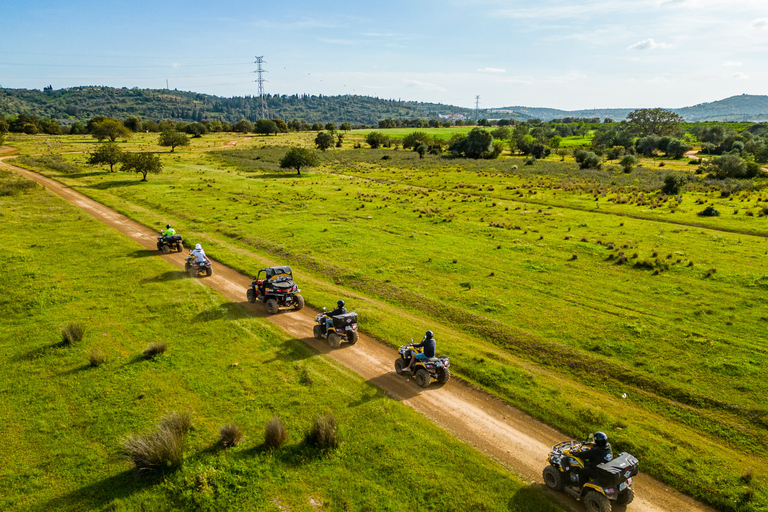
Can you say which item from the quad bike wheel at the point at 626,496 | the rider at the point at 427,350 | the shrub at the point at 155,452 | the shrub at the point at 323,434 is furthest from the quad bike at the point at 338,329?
the quad bike wheel at the point at 626,496

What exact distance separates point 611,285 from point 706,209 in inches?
1222

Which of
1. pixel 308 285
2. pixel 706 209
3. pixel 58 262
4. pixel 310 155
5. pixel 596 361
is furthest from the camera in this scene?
pixel 310 155

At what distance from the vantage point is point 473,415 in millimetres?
14711

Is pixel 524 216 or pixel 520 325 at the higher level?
pixel 524 216

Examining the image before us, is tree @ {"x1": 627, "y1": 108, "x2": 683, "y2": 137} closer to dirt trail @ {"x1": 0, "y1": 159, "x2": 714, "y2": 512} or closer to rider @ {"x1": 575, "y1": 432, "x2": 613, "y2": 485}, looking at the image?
dirt trail @ {"x1": 0, "y1": 159, "x2": 714, "y2": 512}

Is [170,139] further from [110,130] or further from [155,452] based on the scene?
[155,452]

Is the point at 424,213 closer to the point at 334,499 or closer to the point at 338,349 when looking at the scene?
the point at 338,349

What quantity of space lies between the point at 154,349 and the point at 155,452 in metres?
7.16

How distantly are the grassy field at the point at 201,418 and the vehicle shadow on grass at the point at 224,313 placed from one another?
11 cm

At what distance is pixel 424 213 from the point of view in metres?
48.6

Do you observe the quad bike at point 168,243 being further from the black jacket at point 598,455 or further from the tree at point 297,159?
the tree at point 297,159

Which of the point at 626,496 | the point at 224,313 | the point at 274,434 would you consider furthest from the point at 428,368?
the point at 224,313

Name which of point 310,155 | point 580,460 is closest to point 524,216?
point 580,460

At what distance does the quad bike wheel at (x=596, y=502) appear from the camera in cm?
1034
